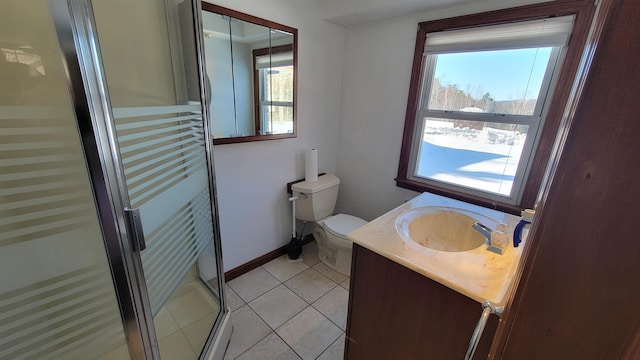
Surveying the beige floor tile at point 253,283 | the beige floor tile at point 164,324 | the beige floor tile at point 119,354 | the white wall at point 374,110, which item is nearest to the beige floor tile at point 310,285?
the beige floor tile at point 253,283

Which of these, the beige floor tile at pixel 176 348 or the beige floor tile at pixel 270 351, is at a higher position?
the beige floor tile at pixel 176 348

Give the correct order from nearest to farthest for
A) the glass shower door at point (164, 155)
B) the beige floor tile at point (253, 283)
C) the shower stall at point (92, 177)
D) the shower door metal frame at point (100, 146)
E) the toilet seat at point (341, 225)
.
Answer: the shower door metal frame at point (100, 146) → the shower stall at point (92, 177) → the glass shower door at point (164, 155) → the beige floor tile at point (253, 283) → the toilet seat at point (341, 225)

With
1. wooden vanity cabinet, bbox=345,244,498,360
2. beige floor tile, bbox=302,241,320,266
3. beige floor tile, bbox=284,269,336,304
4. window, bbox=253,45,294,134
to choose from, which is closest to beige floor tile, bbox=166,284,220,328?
beige floor tile, bbox=284,269,336,304

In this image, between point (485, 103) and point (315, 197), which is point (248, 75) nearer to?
point (315, 197)

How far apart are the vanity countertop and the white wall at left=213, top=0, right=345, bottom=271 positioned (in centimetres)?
108

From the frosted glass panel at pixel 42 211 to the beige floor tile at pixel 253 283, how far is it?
1057 mm

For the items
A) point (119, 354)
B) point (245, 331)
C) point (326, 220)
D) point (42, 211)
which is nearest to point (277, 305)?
point (245, 331)

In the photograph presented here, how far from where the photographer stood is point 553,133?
151 cm

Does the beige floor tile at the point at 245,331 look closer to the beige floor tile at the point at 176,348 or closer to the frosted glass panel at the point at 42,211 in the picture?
the beige floor tile at the point at 176,348

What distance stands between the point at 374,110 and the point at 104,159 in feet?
6.48

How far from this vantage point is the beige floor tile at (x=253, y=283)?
6.41 ft

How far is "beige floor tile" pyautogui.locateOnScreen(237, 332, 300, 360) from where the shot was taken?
148 cm

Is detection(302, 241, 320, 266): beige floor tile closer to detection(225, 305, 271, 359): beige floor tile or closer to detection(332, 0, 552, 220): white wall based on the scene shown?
detection(332, 0, 552, 220): white wall

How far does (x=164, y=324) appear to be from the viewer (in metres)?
1.09
